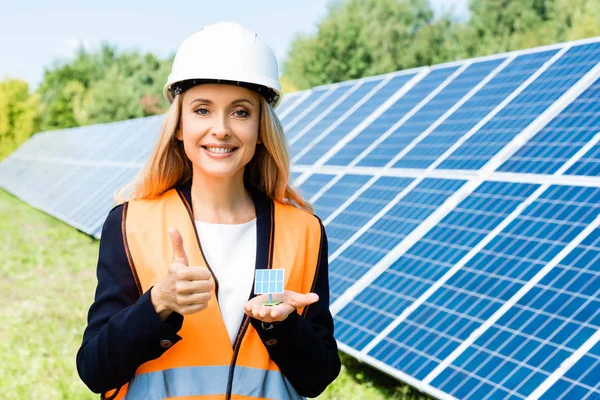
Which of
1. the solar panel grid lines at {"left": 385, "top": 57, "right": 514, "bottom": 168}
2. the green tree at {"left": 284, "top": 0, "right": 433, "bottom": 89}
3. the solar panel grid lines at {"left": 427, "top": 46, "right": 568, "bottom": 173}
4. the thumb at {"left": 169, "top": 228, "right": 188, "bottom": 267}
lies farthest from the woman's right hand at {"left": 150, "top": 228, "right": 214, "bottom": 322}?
the green tree at {"left": 284, "top": 0, "right": 433, "bottom": 89}

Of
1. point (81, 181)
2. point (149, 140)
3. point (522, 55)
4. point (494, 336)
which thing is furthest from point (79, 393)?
point (81, 181)

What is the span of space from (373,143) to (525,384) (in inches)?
181

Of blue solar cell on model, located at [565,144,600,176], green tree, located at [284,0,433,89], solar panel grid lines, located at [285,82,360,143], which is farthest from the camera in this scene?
green tree, located at [284,0,433,89]

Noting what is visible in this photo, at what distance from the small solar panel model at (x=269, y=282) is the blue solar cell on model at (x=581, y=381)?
272cm

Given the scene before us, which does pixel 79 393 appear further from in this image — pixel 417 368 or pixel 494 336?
pixel 494 336

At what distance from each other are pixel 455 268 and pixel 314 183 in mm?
3303

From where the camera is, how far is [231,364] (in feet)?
8.89

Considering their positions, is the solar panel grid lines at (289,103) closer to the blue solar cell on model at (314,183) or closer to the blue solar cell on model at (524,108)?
the blue solar cell on model at (314,183)

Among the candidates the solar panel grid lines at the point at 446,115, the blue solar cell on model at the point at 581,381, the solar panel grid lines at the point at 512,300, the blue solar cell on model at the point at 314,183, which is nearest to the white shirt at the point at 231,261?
the blue solar cell on model at the point at 581,381

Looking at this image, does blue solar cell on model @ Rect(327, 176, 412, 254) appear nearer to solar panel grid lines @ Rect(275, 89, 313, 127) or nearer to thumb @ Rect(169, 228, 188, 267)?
solar panel grid lines @ Rect(275, 89, 313, 127)

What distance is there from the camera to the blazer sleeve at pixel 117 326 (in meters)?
2.49

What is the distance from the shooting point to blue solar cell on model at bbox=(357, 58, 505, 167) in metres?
8.61

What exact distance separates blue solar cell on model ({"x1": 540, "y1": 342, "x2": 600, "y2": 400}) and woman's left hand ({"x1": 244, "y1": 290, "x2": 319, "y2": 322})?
2.60 metres

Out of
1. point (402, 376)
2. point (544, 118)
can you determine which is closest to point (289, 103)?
point (544, 118)
